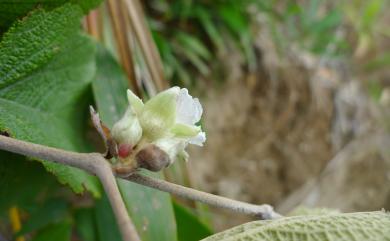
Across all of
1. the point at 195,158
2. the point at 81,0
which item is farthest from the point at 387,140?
the point at 81,0

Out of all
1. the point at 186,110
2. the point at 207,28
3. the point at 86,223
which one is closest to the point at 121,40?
the point at 86,223

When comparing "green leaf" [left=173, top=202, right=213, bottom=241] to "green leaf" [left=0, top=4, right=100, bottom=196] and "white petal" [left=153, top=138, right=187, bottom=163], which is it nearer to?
"green leaf" [left=0, top=4, right=100, bottom=196]

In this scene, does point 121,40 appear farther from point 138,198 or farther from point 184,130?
point 184,130

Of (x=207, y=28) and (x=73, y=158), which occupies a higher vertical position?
(x=207, y=28)

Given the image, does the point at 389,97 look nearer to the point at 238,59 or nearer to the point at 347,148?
the point at 347,148

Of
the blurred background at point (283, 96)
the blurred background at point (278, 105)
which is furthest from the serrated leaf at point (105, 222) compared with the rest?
the blurred background at point (278, 105)

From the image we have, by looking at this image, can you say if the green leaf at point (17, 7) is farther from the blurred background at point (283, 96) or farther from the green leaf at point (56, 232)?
the blurred background at point (283, 96)

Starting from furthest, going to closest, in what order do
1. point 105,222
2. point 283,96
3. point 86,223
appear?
point 283,96 → point 86,223 → point 105,222
